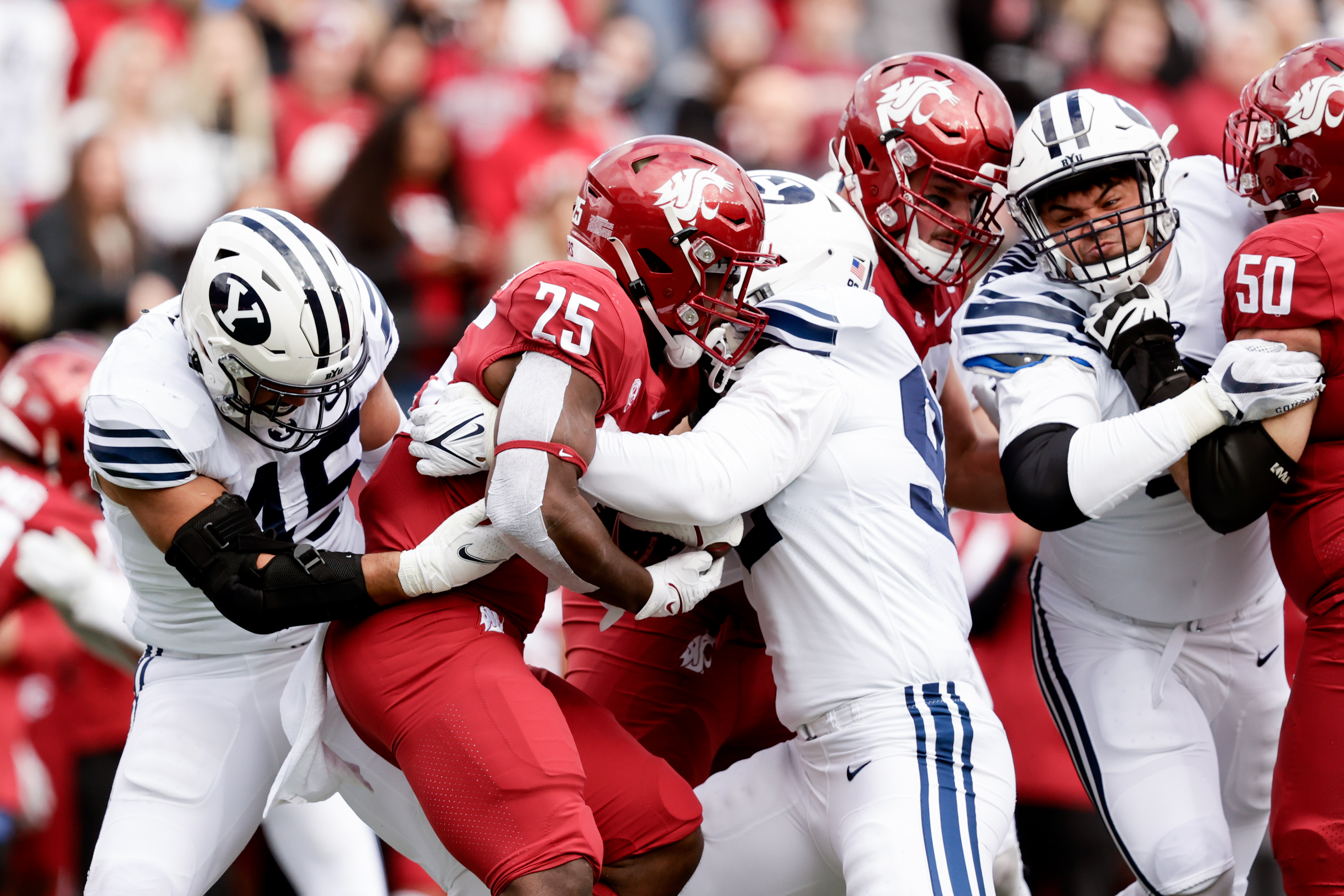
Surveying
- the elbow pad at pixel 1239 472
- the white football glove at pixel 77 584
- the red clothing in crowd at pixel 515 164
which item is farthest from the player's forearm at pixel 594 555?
the red clothing in crowd at pixel 515 164

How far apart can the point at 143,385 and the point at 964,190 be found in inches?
88.2

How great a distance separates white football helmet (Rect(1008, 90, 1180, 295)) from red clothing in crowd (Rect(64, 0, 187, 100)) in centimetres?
632

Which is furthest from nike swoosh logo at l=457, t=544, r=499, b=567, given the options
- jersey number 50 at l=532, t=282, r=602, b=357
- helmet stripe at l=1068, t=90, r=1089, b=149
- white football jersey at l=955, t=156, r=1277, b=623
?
helmet stripe at l=1068, t=90, r=1089, b=149

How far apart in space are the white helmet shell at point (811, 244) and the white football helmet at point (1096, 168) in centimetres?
47

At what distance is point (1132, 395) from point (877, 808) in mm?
1285

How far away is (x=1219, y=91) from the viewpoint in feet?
32.9

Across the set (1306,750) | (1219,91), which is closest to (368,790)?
(1306,750)

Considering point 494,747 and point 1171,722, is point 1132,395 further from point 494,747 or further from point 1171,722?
point 494,747

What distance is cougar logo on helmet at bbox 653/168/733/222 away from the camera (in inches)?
146

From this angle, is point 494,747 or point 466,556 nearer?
point 494,747

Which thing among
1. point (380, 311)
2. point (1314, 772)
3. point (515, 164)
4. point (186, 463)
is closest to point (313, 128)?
point (515, 164)

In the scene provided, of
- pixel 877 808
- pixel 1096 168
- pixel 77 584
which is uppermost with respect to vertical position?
pixel 1096 168

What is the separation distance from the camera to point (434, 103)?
8930mm

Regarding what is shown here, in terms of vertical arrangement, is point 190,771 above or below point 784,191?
below
